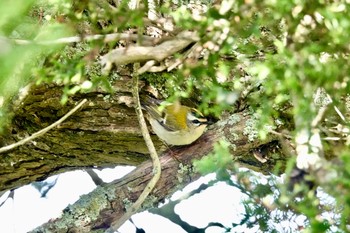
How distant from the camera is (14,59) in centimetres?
79

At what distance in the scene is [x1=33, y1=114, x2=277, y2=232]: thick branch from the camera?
2145 millimetres

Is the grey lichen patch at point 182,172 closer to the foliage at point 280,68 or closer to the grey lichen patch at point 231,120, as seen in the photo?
the grey lichen patch at point 231,120

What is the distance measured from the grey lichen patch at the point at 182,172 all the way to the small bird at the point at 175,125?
11 cm

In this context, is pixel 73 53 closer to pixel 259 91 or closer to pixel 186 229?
pixel 259 91

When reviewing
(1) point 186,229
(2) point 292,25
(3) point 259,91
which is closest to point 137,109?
(3) point 259,91

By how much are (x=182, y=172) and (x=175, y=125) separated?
1.02ft

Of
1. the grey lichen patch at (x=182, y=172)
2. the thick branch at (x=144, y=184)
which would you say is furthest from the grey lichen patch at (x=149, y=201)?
the grey lichen patch at (x=182, y=172)

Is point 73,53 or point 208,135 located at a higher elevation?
point 73,53

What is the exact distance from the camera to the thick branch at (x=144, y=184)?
2.14m

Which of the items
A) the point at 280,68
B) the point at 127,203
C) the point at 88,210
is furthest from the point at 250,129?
the point at 280,68

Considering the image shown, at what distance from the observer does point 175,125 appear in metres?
2.45

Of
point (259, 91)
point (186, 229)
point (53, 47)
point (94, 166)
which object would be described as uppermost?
point (53, 47)

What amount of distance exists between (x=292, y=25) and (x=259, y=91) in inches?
32.1

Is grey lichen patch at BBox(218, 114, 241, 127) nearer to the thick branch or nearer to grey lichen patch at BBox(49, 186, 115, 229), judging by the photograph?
the thick branch
